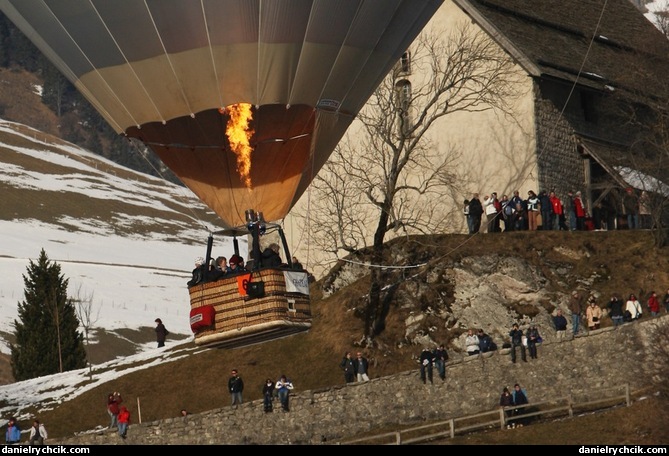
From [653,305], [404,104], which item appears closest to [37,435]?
[653,305]

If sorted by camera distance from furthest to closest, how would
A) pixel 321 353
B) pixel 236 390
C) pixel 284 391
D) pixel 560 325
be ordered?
pixel 321 353 < pixel 560 325 < pixel 236 390 < pixel 284 391

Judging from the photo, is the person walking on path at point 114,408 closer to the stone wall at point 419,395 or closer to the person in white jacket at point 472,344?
the stone wall at point 419,395

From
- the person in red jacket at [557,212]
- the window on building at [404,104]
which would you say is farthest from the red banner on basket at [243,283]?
the person in red jacket at [557,212]

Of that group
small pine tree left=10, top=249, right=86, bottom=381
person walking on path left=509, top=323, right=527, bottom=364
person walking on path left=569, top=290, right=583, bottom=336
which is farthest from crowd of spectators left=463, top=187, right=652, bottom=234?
small pine tree left=10, top=249, right=86, bottom=381

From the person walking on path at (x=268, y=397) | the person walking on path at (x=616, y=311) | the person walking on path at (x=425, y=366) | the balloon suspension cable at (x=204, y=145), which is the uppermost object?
the balloon suspension cable at (x=204, y=145)

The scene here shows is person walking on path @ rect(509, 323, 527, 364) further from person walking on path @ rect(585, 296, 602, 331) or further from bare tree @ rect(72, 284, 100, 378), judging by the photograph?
bare tree @ rect(72, 284, 100, 378)

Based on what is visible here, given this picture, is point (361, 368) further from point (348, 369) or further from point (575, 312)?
point (575, 312)

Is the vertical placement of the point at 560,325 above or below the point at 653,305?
below
